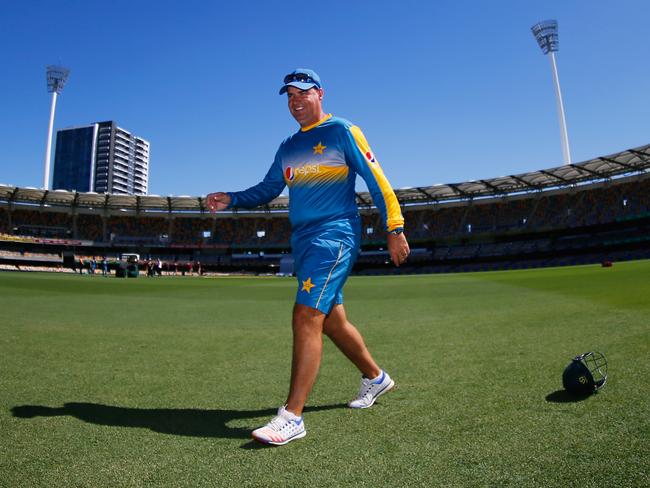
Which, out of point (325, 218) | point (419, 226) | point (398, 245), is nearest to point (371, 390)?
point (398, 245)

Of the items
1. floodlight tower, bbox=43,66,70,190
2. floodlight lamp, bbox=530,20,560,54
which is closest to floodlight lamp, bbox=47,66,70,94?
floodlight tower, bbox=43,66,70,190

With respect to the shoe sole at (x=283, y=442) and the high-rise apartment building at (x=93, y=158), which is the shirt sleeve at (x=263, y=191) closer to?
the shoe sole at (x=283, y=442)

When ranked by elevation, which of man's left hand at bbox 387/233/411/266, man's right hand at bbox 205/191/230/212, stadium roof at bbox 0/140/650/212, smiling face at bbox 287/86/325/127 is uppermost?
stadium roof at bbox 0/140/650/212

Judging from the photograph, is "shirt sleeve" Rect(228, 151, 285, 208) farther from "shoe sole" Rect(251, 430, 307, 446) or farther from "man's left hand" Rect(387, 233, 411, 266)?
"shoe sole" Rect(251, 430, 307, 446)

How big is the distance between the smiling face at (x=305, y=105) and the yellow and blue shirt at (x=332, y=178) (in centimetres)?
6

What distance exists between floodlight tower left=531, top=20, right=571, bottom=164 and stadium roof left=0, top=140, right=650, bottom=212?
2143 centimetres

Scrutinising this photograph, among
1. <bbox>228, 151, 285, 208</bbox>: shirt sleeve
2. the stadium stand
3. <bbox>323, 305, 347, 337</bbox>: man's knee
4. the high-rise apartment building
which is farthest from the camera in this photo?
the high-rise apartment building

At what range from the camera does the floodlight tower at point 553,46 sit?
217 feet

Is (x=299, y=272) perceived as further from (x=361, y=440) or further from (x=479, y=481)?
(x=479, y=481)

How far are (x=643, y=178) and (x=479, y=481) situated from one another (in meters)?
62.2

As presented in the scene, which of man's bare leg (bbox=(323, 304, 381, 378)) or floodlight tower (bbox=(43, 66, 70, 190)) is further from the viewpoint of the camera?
floodlight tower (bbox=(43, 66, 70, 190))

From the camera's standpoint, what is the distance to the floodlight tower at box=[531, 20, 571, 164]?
6625cm

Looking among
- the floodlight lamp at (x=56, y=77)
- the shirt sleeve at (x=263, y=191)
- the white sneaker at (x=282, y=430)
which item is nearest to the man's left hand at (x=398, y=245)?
the shirt sleeve at (x=263, y=191)

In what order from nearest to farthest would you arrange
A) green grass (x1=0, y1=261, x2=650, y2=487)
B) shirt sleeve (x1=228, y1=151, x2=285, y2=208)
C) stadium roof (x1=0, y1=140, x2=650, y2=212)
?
green grass (x1=0, y1=261, x2=650, y2=487)
shirt sleeve (x1=228, y1=151, x2=285, y2=208)
stadium roof (x1=0, y1=140, x2=650, y2=212)
